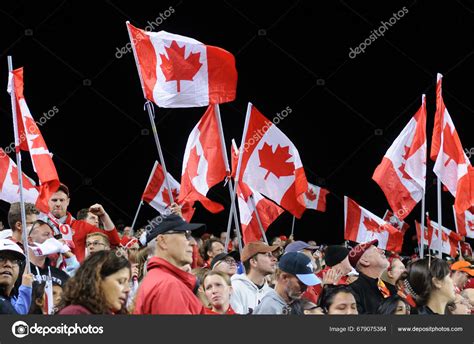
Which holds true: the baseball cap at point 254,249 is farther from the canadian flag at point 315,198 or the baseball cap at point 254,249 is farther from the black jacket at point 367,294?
the canadian flag at point 315,198

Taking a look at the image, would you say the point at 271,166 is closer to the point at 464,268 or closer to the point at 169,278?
the point at 464,268

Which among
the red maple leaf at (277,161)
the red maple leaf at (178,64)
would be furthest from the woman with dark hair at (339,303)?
the red maple leaf at (277,161)

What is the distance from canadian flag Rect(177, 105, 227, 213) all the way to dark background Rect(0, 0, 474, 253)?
7.88 m

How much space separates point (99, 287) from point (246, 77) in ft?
45.9

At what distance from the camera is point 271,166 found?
31.8 ft

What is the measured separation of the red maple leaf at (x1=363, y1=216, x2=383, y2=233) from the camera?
39.1 ft

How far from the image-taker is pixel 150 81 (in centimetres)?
877

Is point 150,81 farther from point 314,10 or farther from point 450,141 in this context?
point 314,10

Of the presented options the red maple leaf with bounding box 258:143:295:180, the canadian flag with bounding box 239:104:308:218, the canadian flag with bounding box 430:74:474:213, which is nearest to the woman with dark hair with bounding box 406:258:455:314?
the canadian flag with bounding box 239:104:308:218

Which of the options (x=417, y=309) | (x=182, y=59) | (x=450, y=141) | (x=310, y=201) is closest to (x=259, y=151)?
(x=182, y=59)

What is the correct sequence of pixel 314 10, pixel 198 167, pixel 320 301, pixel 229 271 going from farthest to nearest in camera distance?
pixel 314 10 → pixel 198 167 → pixel 229 271 → pixel 320 301

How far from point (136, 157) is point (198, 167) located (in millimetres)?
9522

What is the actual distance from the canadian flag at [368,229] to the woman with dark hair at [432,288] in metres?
5.30

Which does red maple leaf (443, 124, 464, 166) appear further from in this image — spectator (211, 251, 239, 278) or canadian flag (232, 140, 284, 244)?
spectator (211, 251, 239, 278)
